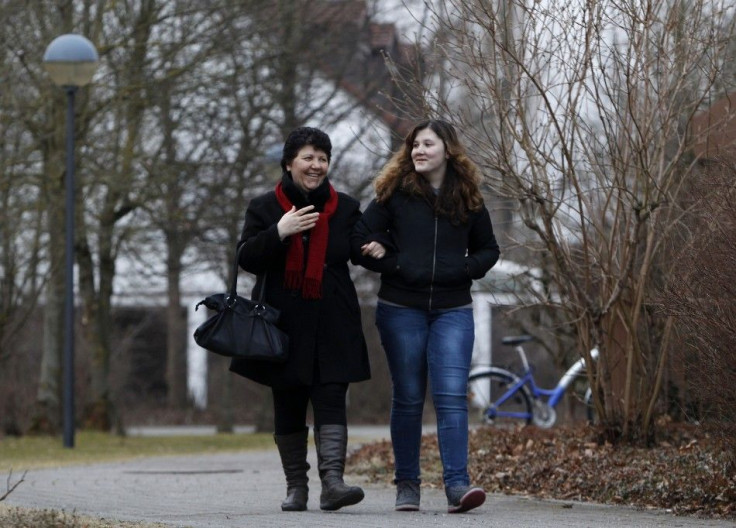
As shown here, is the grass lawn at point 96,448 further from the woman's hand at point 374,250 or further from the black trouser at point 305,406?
the woman's hand at point 374,250

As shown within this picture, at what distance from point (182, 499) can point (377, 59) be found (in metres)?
15.8

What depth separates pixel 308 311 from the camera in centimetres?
705

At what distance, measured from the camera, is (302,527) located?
6.08 meters

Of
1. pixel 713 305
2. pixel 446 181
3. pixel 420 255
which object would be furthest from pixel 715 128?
pixel 713 305

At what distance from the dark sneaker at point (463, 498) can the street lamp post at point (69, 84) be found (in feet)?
31.5

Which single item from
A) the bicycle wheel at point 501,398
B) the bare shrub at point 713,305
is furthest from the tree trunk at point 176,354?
the bare shrub at point 713,305

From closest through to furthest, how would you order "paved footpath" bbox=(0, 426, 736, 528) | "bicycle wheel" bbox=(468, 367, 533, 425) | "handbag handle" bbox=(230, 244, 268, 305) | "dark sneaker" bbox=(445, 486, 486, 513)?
"paved footpath" bbox=(0, 426, 736, 528)
"dark sneaker" bbox=(445, 486, 486, 513)
"handbag handle" bbox=(230, 244, 268, 305)
"bicycle wheel" bbox=(468, 367, 533, 425)

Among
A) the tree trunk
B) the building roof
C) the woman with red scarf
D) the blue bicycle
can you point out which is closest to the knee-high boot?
the woman with red scarf

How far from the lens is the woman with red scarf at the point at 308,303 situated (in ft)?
22.9

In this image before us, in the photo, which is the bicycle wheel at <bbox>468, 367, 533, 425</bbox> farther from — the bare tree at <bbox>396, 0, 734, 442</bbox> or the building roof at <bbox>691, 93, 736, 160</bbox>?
the building roof at <bbox>691, 93, 736, 160</bbox>

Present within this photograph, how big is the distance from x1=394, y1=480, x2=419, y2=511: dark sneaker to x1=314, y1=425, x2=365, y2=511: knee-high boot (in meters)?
0.28

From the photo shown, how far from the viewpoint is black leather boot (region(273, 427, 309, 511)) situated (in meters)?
7.11

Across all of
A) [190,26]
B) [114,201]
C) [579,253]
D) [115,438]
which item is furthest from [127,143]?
[579,253]

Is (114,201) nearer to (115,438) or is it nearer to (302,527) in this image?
(115,438)
